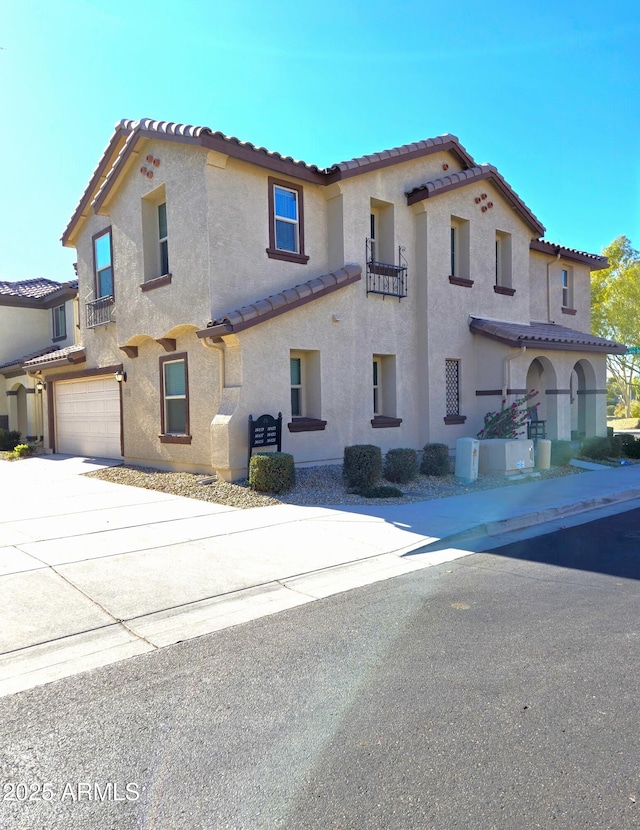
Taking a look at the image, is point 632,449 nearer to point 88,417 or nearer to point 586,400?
point 586,400

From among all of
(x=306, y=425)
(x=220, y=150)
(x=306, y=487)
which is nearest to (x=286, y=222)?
(x=220, y=150)

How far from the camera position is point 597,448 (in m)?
16.4

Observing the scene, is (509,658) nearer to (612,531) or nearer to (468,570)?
(468,570)

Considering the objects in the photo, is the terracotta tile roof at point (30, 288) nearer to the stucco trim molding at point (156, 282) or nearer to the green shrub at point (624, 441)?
the stucco trim molding at point (156, 282)

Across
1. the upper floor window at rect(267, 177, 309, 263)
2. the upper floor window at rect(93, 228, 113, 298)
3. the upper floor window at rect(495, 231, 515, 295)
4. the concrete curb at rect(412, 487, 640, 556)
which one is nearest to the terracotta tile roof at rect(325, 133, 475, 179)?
the upper floor window at rect(267, 177, 309, 263)

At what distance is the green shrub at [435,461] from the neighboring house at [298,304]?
62.2 inches

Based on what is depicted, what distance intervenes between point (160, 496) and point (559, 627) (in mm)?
8089

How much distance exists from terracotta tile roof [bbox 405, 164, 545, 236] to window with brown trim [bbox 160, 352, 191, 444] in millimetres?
6918

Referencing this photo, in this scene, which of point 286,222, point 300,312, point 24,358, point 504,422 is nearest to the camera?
point 300,312

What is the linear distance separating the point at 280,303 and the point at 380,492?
13.5 ft

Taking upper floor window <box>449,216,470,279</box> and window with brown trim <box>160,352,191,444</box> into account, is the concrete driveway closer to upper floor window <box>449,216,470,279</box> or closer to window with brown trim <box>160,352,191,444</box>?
window with brown trim <box>160,352,191,444</box>

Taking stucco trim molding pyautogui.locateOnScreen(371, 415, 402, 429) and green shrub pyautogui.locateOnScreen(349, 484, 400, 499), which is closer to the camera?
green shrub pyautogui.locateOnScreen(349, 484, 400, 499)

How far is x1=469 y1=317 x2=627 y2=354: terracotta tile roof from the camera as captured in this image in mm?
15281

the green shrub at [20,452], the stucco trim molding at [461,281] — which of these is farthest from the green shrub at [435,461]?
the green shrub at [20,452]
